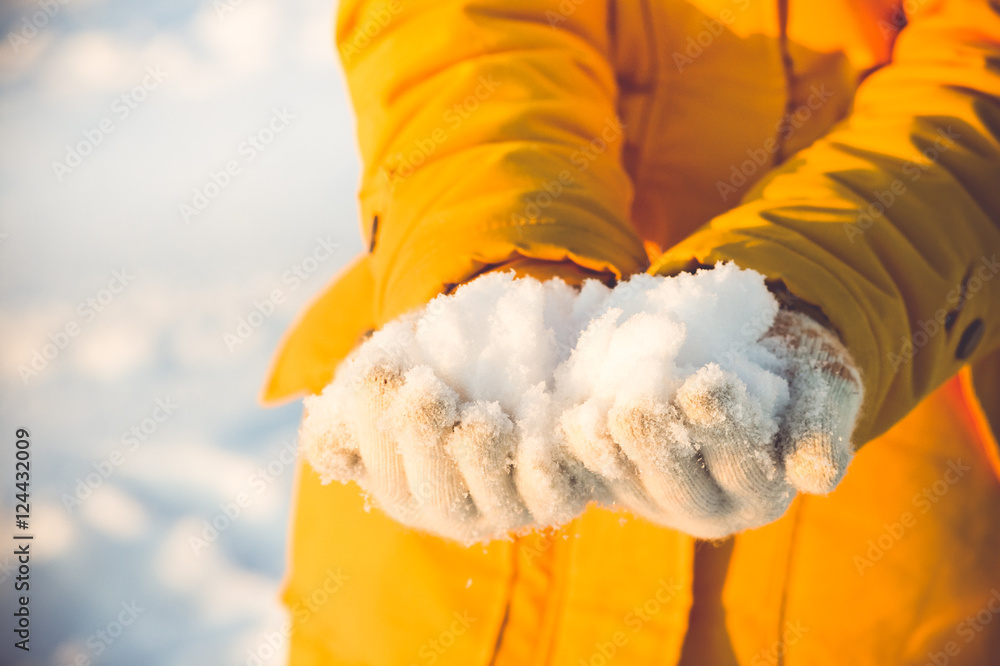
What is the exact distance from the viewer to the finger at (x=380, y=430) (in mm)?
391

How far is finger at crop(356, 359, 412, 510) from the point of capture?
39cm

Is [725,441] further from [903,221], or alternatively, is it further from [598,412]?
[903,221]

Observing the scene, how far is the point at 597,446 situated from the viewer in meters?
0.38

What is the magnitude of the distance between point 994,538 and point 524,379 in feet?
2.11

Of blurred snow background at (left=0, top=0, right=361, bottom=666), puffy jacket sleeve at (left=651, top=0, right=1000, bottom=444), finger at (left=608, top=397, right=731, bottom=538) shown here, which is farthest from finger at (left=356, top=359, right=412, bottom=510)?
blurred snow background at (left=0, top=0, right=361, bottom=666)

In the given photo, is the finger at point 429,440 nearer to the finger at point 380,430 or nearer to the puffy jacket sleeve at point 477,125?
the finger at point 380,430

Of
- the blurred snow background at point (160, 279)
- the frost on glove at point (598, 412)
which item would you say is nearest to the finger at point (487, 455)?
the frost on glove at point (598, 412)

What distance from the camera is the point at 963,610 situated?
29.2 inches

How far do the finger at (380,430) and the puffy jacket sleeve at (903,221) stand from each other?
23 cm

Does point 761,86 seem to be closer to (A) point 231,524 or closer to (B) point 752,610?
(B) point 752,610

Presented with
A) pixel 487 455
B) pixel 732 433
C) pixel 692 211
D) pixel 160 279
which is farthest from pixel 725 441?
pixel 160 279

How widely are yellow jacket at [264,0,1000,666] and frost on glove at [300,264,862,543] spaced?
174mm

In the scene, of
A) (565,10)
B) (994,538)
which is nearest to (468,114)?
(565,10)

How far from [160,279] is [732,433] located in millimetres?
1376
